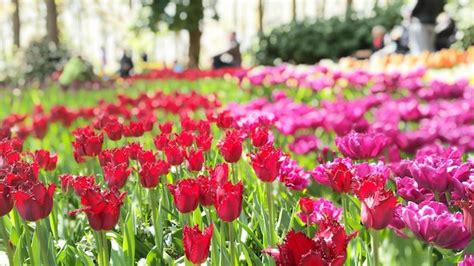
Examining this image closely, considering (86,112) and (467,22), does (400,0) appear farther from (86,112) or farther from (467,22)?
(86,112)

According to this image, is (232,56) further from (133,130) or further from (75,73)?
(133,130)

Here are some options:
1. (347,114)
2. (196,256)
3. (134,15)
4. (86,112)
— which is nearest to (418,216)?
(196,256)

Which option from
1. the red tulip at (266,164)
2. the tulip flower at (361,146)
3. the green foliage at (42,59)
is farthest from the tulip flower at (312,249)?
the green foliage at (42,59)

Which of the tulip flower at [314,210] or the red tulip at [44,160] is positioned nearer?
the tulip flower at [314,210]

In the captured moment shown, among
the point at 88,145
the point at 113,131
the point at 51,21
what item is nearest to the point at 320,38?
the point at 51,21

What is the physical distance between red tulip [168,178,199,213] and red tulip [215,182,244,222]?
103 millimetres

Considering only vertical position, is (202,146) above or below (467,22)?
above

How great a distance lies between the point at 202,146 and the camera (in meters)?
2.04

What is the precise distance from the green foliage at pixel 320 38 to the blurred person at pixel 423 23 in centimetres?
650

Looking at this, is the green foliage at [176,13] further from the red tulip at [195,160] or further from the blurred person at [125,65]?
the red tulip at [195,160]

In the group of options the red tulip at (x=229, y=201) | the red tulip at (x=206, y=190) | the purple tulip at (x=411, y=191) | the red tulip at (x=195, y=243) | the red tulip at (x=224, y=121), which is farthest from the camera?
the red tulip at (x=224, y=121)

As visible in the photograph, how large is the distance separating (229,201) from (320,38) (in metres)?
19.8

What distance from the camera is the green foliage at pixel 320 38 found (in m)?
20.0

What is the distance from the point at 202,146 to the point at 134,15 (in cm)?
2015
